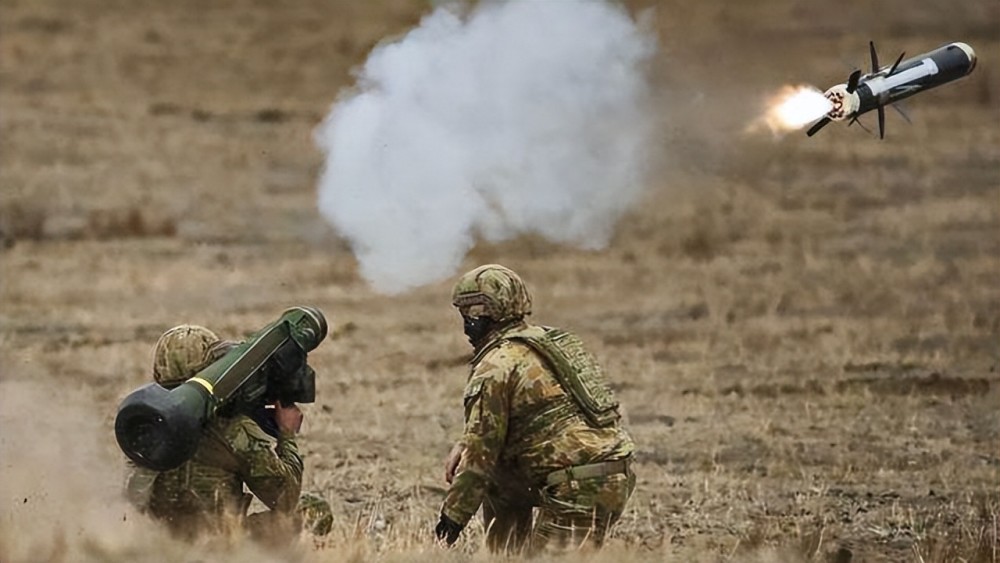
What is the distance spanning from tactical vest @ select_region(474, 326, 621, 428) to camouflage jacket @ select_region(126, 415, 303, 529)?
1.11 m

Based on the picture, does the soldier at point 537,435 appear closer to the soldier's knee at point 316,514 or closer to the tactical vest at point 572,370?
the tactical vest at point 572,370

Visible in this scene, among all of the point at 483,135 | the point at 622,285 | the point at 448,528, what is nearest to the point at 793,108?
the point at 483,135

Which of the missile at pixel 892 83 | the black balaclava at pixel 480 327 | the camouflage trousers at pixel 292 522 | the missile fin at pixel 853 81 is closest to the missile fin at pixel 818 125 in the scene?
the missile at pixel 892 83

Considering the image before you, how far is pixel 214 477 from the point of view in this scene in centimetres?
821

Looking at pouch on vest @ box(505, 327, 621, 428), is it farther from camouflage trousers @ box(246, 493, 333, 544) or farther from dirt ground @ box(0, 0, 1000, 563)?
camouflage trousers @ box(246, 493, 333, 544)

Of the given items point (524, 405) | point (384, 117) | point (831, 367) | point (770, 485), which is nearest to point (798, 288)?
point (831, 367)

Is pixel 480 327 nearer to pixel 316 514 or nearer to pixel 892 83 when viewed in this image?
pixel 316 514

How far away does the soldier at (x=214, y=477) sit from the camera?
26.7 feet

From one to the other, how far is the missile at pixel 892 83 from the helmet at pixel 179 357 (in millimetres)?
4494

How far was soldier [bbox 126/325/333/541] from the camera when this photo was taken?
26.7 feet

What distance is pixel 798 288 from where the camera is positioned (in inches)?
766

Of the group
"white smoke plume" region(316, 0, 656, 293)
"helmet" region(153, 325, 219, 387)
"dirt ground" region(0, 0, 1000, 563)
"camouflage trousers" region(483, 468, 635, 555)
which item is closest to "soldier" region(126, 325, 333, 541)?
"helmet" region(153, 325, 219, 387)

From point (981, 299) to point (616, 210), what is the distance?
27.4 ft

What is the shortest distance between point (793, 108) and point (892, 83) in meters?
0.88
